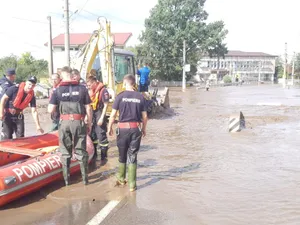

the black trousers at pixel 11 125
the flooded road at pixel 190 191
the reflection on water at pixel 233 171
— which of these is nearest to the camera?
the flooded road at pixel 190 191

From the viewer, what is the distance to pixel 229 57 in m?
118

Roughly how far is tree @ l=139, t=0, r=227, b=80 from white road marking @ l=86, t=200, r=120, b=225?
51.5m

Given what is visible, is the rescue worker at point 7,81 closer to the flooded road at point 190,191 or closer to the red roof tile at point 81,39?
the flooded road at point 190,191

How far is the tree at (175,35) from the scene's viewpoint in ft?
186

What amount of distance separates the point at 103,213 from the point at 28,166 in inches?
59.2

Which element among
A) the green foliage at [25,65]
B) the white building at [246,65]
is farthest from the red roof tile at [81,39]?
the white building at [246,65]

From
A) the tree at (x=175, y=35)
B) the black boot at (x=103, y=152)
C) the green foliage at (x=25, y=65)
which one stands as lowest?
the black boot at (x=103, y=152)

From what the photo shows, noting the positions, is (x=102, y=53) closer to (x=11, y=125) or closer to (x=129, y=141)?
(x=11, y=125)

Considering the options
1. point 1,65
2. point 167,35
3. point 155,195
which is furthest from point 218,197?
point 167,35

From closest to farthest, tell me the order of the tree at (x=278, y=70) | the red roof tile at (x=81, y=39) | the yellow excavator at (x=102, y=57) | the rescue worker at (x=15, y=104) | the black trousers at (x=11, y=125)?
1. the rescue worker at (x=15, y=104)
2. the black trousers at (x=11, y=125)
3. the yellow excavator at (x=102, y=57)
4. the red roof tile at (x=81, y=39)
5. the tree at (x=278, y=70)

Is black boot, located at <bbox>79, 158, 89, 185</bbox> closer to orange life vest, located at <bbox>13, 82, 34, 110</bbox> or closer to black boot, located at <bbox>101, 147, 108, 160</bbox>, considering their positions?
black boot, located at <bbox>101, 147, 108, 160</bbox>

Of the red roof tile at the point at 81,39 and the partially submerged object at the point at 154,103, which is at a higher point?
the red roof tile at the point at 81,39

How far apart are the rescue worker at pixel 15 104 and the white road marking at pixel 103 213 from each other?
3.14 m

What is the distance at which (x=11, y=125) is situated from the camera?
304 inches
